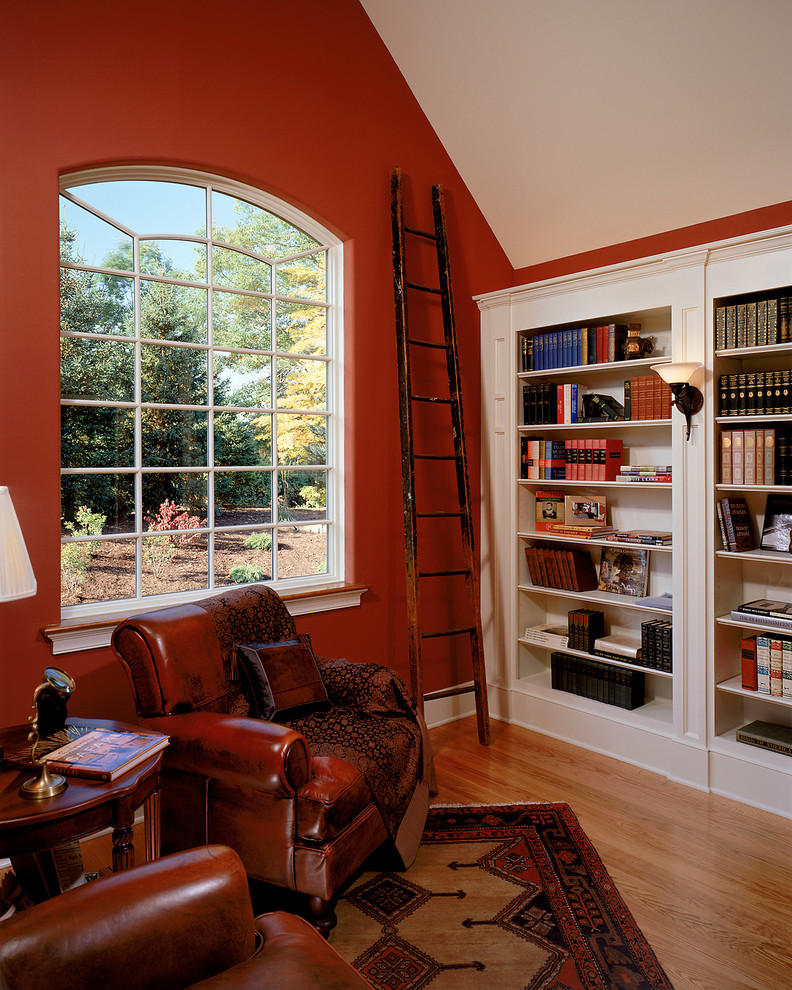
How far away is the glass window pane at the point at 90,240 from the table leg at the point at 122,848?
7.25 ft

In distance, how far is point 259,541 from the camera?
3.54 metres

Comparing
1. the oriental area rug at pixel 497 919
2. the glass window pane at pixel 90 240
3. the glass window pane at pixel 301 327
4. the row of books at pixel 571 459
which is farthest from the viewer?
the row of books at pixel 571 459

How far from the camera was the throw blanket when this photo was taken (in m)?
2.46

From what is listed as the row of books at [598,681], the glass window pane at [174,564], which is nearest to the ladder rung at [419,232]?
the glass window pane at [174,564]

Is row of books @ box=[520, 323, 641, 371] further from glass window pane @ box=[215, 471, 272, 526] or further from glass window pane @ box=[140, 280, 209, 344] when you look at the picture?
glass window pane @ box=[140, 280, 209, 344]

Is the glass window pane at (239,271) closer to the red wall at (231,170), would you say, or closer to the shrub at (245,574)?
the red wall at (231,170)

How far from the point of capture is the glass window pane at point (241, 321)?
338cm

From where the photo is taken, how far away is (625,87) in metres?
3.34

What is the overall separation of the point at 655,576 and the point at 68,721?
286cm

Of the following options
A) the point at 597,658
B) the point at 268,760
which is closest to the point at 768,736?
the point at 597,658

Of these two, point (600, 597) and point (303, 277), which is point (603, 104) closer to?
point (303, 277)

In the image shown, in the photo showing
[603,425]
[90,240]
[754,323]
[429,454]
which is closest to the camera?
[90,240]

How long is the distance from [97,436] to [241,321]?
905mm

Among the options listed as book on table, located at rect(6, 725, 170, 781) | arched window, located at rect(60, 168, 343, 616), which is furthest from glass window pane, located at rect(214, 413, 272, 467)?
book on table, located at rect(6, 725, 170, 781)
